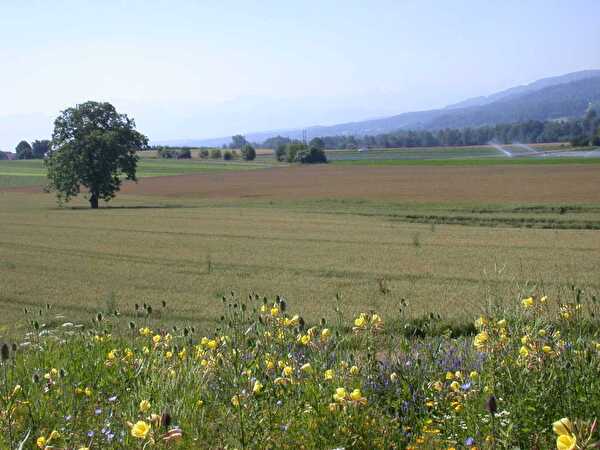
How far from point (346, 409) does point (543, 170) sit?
7721 cm

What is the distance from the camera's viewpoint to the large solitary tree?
58.4 m

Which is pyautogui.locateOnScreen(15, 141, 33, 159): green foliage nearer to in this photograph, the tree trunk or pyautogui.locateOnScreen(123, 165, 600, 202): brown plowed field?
pyautogui.locateOnScreen(123, 165, 600, 202): brown plowed field

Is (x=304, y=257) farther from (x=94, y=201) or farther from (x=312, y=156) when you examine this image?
(x=312, y=156)

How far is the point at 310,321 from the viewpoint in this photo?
15070 millimetres

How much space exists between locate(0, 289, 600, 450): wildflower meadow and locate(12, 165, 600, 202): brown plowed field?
42.1 metres

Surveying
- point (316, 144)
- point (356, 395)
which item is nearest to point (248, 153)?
point (316, 144)

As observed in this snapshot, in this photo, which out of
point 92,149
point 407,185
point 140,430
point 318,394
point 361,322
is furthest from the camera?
point 407,185

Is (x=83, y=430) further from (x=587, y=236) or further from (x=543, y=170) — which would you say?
(x=543, y=170)

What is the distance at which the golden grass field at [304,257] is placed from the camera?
18.1 meters

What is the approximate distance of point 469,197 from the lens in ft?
168

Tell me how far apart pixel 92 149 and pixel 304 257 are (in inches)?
1465

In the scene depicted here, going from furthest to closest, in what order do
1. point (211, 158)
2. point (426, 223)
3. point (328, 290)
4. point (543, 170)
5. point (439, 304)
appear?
point (211, 158)
point (543, 170)
point (426, 223)
point (328, 290)
point (439, 304)

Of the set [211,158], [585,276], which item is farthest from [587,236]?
[211,158]

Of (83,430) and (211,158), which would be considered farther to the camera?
(211,158)
